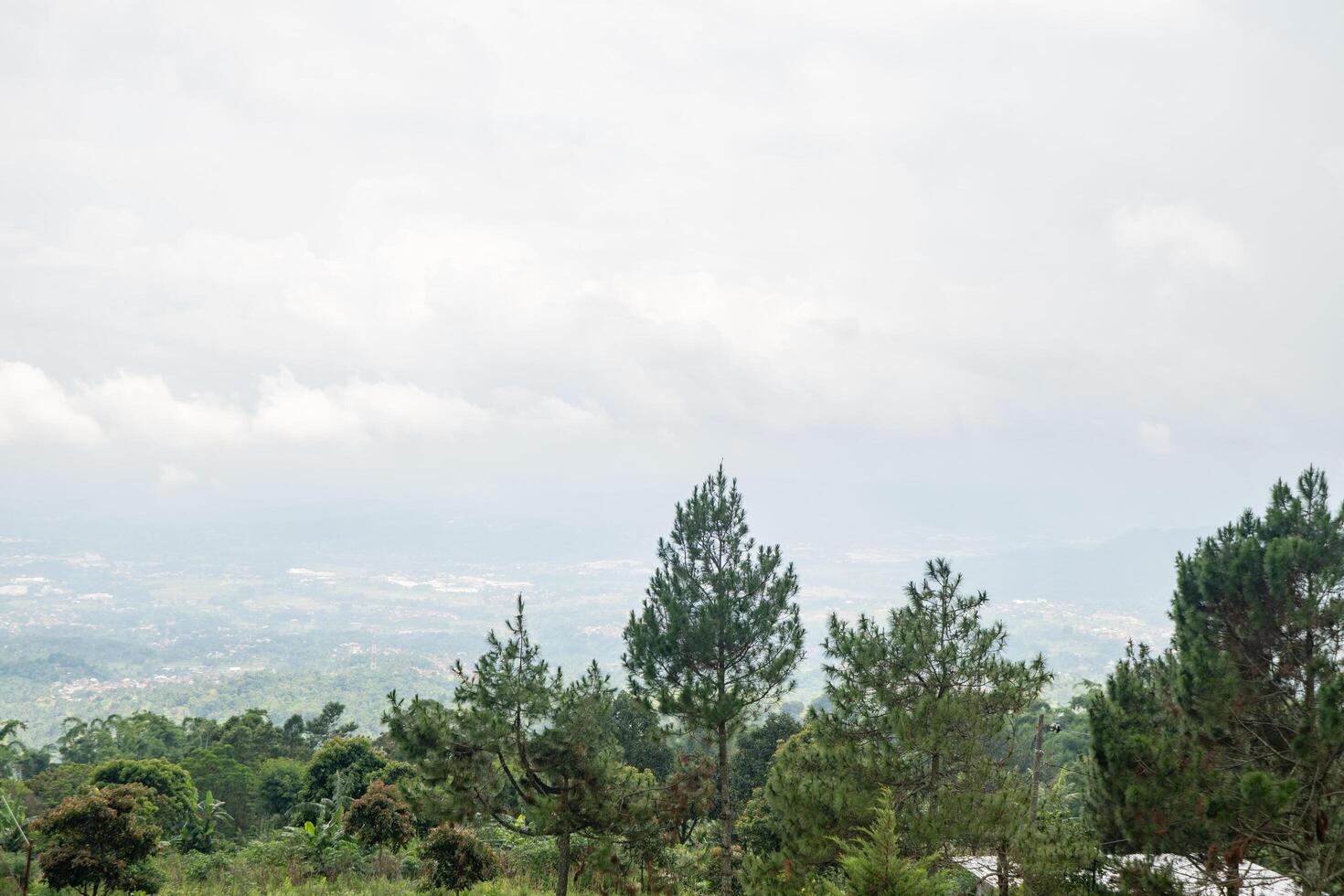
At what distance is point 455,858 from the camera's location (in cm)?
1656

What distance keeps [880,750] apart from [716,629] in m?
4.14

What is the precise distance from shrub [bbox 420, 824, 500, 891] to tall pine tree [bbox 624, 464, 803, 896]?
4.76 metres

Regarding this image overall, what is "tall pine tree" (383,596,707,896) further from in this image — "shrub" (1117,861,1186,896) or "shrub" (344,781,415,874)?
"shrub" (1117,861,1186,896)

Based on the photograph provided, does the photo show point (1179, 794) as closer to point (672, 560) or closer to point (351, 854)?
point (672, 560)

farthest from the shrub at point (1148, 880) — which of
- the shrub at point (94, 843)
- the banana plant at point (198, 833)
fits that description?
the banana plant at point (198, 833)

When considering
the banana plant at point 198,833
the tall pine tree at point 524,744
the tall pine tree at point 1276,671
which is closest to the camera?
the tall pine tree at point 1276,671

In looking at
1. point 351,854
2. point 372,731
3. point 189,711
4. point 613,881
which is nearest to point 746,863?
point 613,881

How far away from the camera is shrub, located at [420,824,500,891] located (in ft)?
54.0

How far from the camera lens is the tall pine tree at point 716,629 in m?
16.1

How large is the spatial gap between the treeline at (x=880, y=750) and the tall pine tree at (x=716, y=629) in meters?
0.04

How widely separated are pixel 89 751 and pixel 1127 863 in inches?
2366

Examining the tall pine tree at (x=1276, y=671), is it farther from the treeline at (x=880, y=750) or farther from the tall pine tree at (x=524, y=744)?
the tall pine tree at (x=524, y=744)

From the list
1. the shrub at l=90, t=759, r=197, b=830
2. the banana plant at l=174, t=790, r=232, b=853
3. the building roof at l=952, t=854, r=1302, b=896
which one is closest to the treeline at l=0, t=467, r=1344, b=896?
the building roof at l=952, t=854, r=1302, b=896

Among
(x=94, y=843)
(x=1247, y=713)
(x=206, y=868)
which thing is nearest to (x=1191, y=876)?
(x=1247, y=713)
